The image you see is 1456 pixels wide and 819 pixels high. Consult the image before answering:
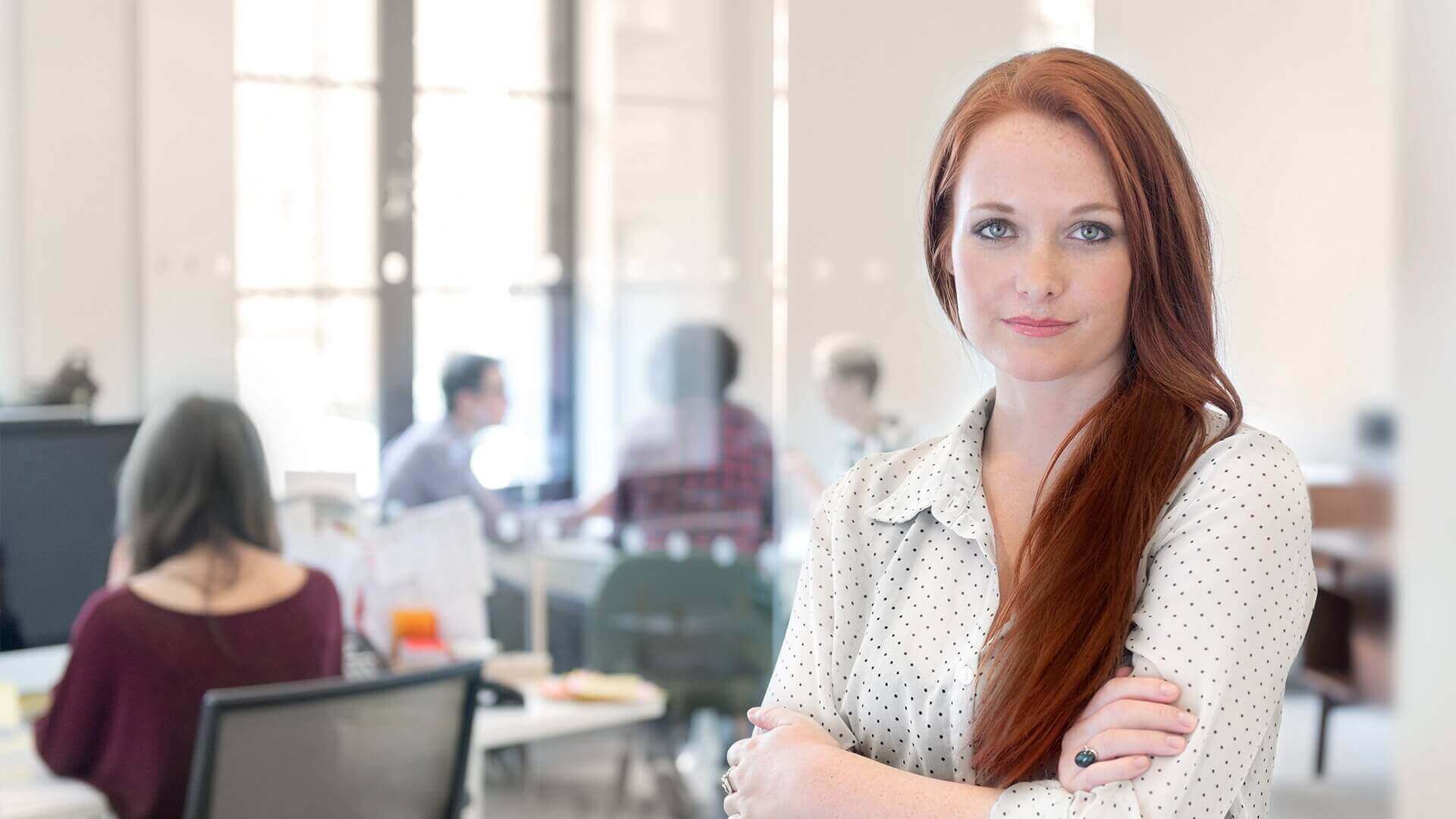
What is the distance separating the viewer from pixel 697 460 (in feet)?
14.7

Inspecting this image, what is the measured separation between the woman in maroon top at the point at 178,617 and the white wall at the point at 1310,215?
1.83 m

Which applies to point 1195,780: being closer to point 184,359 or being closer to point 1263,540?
point 1263,540

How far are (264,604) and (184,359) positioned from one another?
4.83ft

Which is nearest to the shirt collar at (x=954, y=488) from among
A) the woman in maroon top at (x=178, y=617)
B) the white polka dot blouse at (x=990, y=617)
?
the white polka dot blouse at (x=990, y=617)

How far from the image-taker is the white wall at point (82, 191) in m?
3.86

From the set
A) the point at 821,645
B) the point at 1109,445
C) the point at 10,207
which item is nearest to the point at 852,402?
the point at 10,207

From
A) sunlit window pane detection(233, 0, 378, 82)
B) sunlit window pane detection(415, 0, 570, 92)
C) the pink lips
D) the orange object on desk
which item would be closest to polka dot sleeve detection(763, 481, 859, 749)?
the pink lips

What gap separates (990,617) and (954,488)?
0.41 ft

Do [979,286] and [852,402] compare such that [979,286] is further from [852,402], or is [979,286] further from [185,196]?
[185,196]

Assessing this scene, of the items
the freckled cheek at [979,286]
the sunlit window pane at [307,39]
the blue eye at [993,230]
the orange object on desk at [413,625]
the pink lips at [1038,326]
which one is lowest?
the orange object on desk at [413,625]

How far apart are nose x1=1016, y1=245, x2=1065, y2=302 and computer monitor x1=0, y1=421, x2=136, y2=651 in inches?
94.4

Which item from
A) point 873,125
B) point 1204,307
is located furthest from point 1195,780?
point 873,125

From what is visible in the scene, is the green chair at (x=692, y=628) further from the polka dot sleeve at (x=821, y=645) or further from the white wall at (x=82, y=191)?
the polka dot sleeve at (x=821, y=645)

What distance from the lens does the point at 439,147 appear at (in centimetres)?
456
